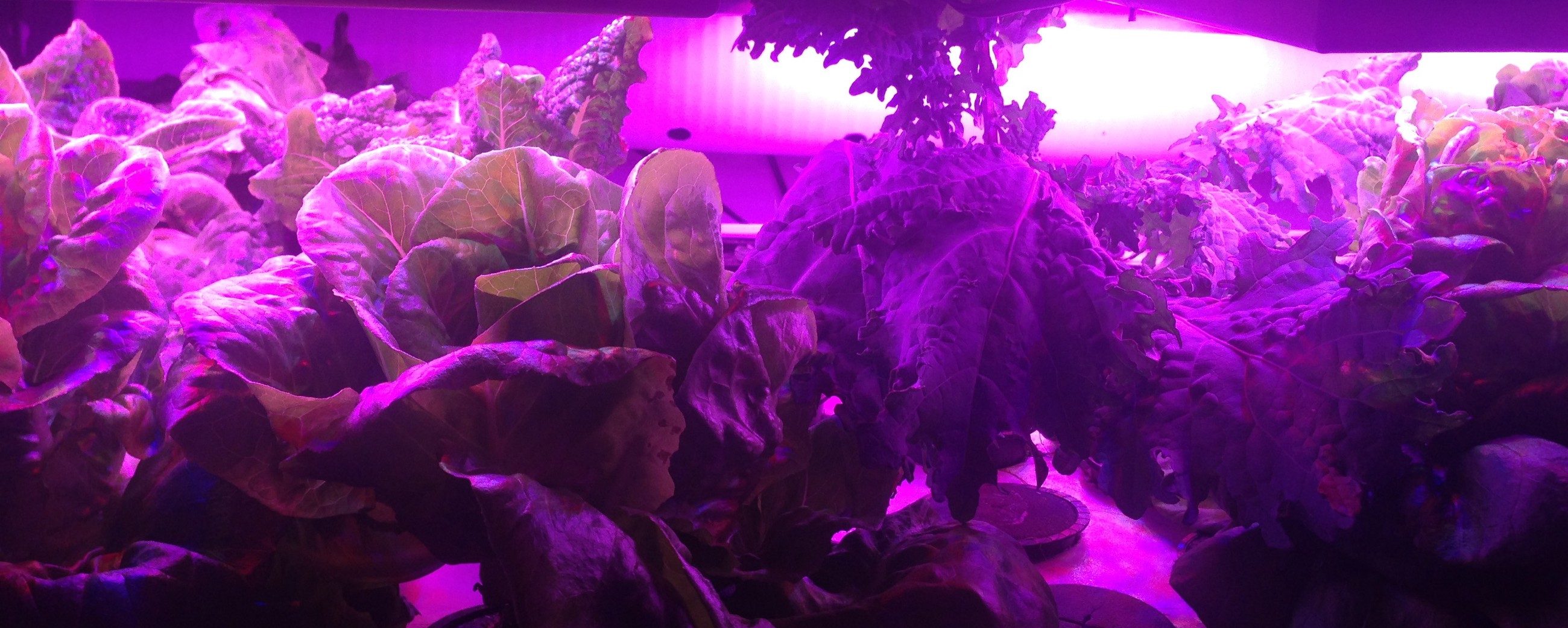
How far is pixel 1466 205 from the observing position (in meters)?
0.64

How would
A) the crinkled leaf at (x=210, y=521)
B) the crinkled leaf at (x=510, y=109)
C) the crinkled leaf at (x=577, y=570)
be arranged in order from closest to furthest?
the crinkled leaf at (x=577, y=570)
the crinkled leaf at (x=210, y=521)
the crinkled leaf at (x=510, y=109)

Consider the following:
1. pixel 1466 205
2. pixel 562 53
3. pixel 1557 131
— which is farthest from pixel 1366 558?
pixel 562 53

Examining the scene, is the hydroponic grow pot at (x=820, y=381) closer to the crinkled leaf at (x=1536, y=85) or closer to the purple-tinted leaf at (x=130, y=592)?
the purple-tinted leaf at (x=130, y=592)

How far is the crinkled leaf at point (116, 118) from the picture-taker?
85 cm

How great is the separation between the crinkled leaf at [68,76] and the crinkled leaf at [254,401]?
527 mm

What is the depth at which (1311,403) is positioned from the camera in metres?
0.54

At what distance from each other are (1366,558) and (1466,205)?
0.87 ft

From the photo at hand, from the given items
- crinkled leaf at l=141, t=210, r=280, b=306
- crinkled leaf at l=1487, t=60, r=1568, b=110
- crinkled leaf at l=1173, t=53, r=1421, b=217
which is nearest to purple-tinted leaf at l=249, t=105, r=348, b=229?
crinkled leaf at l=141, t=210, r=280, b=306

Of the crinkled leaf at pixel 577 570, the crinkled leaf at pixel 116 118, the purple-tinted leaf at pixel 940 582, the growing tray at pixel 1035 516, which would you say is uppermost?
the crinkled leaf at pixel 116 118

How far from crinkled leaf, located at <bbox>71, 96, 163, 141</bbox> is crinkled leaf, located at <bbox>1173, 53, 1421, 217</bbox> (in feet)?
3.26

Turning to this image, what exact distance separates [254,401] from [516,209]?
0.17m

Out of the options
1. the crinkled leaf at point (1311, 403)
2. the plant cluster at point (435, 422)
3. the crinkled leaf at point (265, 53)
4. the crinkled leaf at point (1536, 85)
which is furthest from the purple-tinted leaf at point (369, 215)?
the crinkled leaf at point (1536, 85)

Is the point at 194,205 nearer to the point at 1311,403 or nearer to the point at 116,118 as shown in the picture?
the point at 116,118

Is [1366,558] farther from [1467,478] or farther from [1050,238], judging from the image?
[1050,238]
